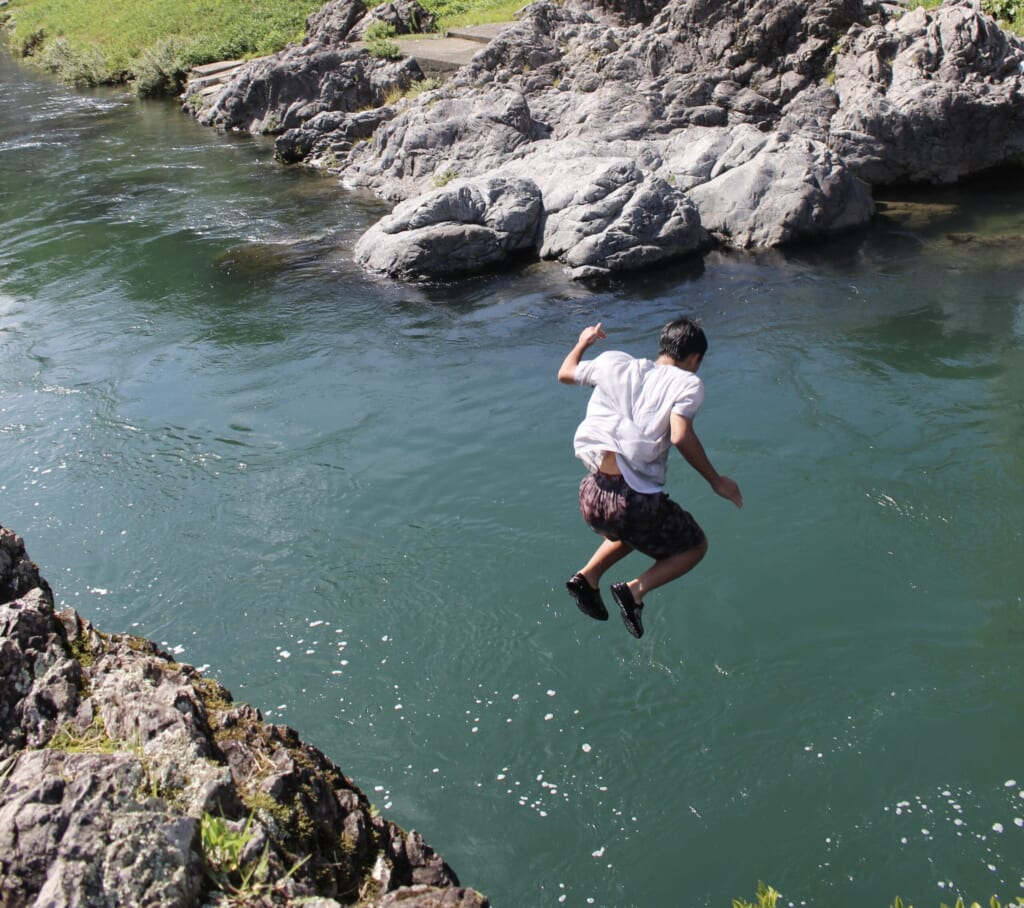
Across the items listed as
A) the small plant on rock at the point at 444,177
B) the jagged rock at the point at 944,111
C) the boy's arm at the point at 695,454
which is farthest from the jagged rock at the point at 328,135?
the boy's arm at the point at 695,454

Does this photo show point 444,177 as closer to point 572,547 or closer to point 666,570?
point 572,547

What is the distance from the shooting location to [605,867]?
5.16 m

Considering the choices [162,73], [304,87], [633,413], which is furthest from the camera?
[162,73]

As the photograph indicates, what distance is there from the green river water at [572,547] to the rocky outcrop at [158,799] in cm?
147


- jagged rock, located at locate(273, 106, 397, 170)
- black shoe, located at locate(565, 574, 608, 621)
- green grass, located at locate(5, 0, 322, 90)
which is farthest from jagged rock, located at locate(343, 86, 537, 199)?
green grass, located at locate(5, 0, 322, 90)

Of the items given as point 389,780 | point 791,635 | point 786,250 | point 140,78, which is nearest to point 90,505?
point 389,780

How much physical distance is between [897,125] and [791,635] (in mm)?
12738

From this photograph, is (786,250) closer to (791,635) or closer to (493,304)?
(493,304)

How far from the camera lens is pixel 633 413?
18.5ft

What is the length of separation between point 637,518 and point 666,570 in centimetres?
44

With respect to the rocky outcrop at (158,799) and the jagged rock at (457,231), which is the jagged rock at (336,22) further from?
the rocky outcrop at (158,799)

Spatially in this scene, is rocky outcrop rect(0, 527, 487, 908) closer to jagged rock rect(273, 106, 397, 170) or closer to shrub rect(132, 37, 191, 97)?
jagged rock rect(273, 106, 397, 170)

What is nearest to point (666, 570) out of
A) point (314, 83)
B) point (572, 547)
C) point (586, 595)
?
point (586, 595)

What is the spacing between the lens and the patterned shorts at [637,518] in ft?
18.7
